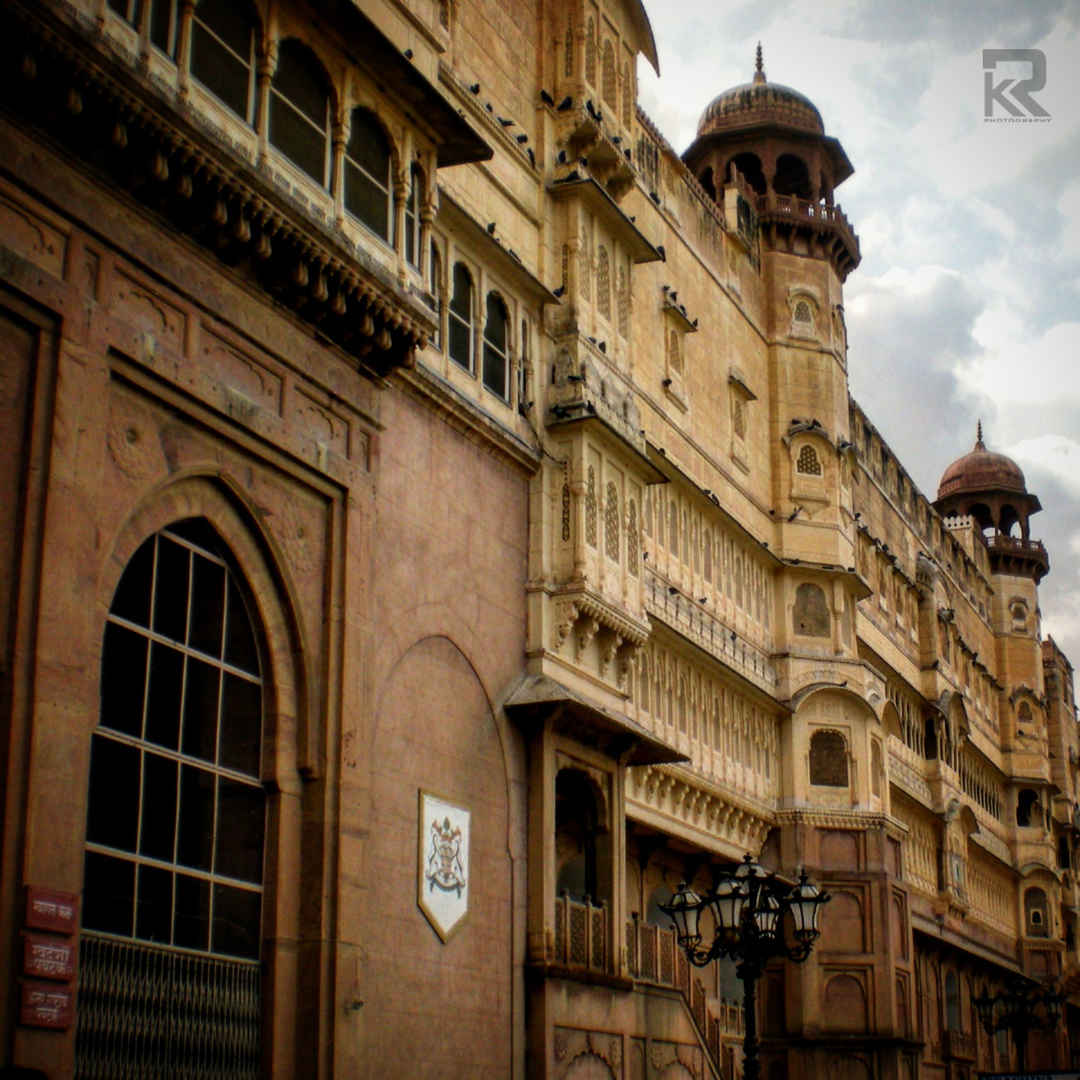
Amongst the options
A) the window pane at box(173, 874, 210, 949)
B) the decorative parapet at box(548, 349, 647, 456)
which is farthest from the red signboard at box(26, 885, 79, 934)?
the decorative parapet at box(548, 349, 647, 456)

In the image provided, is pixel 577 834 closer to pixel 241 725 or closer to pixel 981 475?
pixel 241 725

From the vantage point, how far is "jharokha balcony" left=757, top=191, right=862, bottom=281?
126 ft

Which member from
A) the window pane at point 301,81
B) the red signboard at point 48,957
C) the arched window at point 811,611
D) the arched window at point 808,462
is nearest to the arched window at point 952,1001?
the arched window at point 811,611

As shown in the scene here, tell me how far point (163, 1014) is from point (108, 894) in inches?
44.7

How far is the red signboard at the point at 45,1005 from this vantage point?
12234mm

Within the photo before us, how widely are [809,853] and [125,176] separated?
23148mm

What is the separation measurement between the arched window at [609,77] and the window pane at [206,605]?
13035mm

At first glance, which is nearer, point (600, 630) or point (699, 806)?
point (600, 630)

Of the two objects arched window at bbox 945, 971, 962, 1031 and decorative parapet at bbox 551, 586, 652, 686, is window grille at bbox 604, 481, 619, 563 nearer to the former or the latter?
decorative parapet at bbox 551, 586, 652, 686

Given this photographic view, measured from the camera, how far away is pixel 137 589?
48.1ft

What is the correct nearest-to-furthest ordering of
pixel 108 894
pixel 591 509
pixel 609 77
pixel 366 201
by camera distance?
1. pixel 108 894
2. pixel 366 201
3. pixel 591 509
4. pixel 609 77

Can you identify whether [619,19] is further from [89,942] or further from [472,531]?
[89,942]

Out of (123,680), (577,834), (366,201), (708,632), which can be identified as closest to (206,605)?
(123,680)

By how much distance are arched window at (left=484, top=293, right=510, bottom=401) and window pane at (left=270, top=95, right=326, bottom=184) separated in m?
5.43
